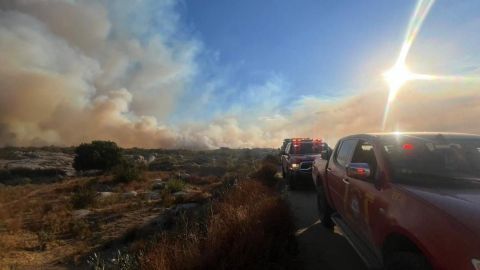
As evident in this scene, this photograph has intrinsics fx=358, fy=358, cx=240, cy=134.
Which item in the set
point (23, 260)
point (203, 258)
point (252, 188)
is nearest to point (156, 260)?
point (203, 258)

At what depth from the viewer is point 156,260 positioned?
4590mm

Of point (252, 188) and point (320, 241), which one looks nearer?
point (320, 241)

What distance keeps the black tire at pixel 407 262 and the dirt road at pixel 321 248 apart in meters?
2.15

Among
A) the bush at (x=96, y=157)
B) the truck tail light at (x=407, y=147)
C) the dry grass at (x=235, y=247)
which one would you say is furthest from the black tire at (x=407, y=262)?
the bush at (x=96, y=157)

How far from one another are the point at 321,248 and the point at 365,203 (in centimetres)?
229

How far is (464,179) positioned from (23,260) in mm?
9478

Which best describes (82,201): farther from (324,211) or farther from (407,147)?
(407,147)

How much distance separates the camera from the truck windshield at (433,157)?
13.3 feet

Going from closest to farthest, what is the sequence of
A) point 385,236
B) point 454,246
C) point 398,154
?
point 454,246, point 385,236, point 398,154

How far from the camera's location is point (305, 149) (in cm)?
1636

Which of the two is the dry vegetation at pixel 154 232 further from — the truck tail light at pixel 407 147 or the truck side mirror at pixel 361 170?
the truck tail light at pixel 407 147

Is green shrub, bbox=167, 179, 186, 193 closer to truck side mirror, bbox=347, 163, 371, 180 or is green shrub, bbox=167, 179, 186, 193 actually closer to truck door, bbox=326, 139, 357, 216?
truck door, bbox=326, 139, 357, 216

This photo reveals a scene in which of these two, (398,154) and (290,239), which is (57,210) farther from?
(398,154)

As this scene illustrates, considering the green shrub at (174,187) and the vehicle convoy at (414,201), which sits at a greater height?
the vehicle convoy at (414,201)
